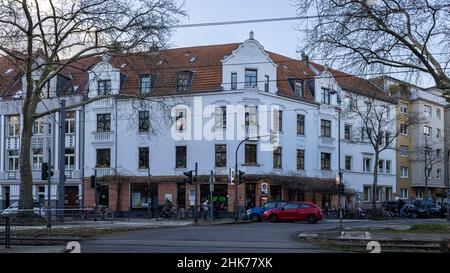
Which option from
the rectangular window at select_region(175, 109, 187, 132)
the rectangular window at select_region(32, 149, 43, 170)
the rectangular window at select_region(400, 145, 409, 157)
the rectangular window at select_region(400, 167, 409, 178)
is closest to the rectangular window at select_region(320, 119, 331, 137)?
the rectangular window at select_region(175, 109, 187, 132)

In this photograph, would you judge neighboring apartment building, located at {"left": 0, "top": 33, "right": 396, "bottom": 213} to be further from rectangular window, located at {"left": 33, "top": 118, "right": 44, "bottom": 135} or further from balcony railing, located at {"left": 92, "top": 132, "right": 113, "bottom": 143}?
rectangular window, located at {"left": 33, "top": 118, "right": 44, "bottom": 135}

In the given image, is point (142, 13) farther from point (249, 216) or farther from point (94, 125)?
point (94, 125)

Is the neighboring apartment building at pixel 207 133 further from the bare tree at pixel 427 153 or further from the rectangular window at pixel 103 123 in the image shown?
the bare tree at pixel 427 153

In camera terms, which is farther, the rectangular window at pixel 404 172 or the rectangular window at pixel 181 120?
the rectangular window at pixel 404 172

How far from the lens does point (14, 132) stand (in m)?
57.1

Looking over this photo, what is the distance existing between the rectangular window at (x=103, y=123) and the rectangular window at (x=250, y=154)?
1308 centimetres

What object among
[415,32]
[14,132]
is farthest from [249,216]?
[14,132]

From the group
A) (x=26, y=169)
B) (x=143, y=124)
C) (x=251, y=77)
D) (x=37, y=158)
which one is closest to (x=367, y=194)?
(x=251, y=77)

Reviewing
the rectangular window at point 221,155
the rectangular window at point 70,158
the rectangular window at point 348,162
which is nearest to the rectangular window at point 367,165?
the rectangular window at point 348,162

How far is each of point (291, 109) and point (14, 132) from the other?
26.3 metres

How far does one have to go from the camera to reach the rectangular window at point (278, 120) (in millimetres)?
52688

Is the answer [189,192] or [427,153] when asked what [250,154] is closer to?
[189,192]

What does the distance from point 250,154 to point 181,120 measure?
680 cm

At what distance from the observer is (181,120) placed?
52906mm
